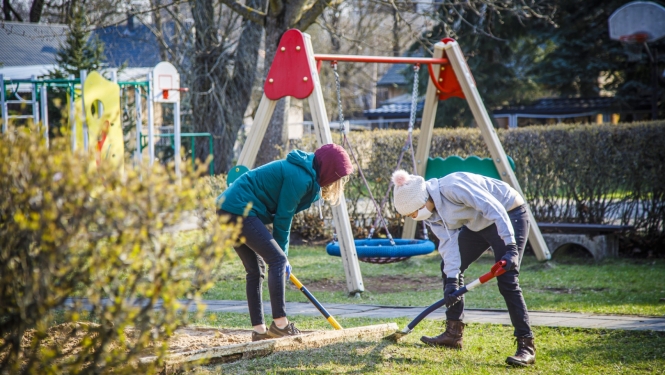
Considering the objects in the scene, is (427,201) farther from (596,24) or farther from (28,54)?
(28,54)

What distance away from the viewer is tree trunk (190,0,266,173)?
15.9 metres

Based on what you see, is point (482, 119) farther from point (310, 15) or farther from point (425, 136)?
point (310, 15)

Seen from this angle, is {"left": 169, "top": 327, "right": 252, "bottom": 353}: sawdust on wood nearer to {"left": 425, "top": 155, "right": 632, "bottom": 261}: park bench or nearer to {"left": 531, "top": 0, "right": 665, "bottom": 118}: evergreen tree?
{"left": 425, "top": 155, "right": 632, "bottom": 261}: park bench

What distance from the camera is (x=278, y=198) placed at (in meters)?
4.46

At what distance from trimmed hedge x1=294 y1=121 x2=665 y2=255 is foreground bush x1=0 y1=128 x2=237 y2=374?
296 inches

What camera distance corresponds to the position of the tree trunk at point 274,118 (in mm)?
10805

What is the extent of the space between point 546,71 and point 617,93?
8.16ft

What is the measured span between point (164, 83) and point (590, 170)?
9171mm

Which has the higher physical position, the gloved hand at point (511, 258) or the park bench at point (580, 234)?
the gloved hand at point (511, 258)

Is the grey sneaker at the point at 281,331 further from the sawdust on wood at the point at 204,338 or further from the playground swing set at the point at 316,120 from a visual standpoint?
the playground swing set at the point at 316,120

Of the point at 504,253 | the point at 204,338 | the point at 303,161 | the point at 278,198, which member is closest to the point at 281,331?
the point at 204,338

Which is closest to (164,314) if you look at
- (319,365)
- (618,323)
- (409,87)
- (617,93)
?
(319,365)

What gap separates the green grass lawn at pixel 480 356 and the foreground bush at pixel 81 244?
131 cm

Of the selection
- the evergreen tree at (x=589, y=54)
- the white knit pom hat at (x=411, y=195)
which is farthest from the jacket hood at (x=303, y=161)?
the evergreen tree at (x=589, y=54)
